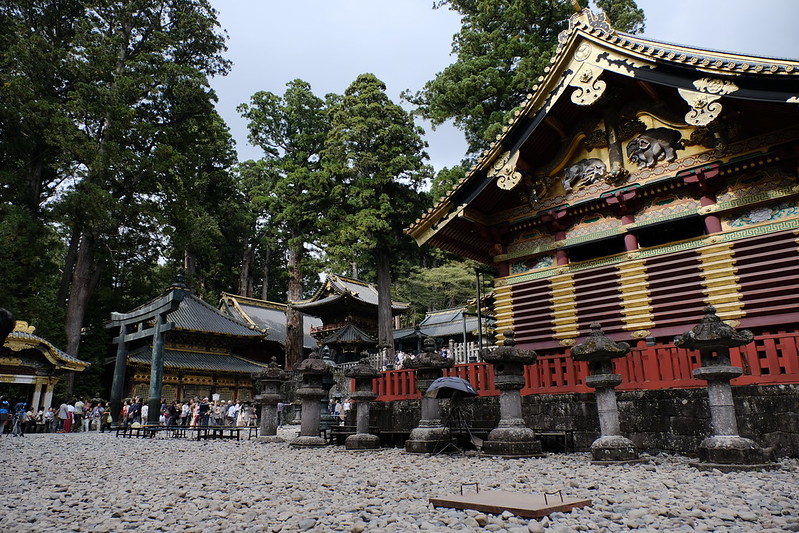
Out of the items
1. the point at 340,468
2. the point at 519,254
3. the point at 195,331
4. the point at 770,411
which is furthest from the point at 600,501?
the point at 195,331

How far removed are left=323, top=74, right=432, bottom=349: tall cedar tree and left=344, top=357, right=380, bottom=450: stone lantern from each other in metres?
11.4

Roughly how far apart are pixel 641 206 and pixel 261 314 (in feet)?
118

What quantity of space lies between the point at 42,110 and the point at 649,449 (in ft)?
95.9

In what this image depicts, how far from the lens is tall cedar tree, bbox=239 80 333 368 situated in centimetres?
2678

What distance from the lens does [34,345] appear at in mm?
23703

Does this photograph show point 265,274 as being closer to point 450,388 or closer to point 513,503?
point 450,388

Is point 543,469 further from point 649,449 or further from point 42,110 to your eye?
point 42,110

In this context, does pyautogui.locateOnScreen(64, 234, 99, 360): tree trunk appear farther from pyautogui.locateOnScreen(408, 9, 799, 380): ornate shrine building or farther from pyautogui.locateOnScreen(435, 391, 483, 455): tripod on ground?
pyautogui.locateOnScreen(435, 391, 483, 455): tripod on ground

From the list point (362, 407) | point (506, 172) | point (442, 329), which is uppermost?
point (506, 172)

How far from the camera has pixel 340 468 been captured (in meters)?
7.86

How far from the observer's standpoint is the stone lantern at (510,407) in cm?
883

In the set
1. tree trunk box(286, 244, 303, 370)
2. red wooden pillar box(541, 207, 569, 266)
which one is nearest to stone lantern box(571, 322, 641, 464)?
red wooden pillar box(541, 207, 569, 266)

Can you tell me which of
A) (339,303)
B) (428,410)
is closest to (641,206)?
(428,410)

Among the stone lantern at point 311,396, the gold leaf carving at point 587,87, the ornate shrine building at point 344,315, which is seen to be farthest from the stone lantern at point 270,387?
the ornate shrine building at point 344,315
